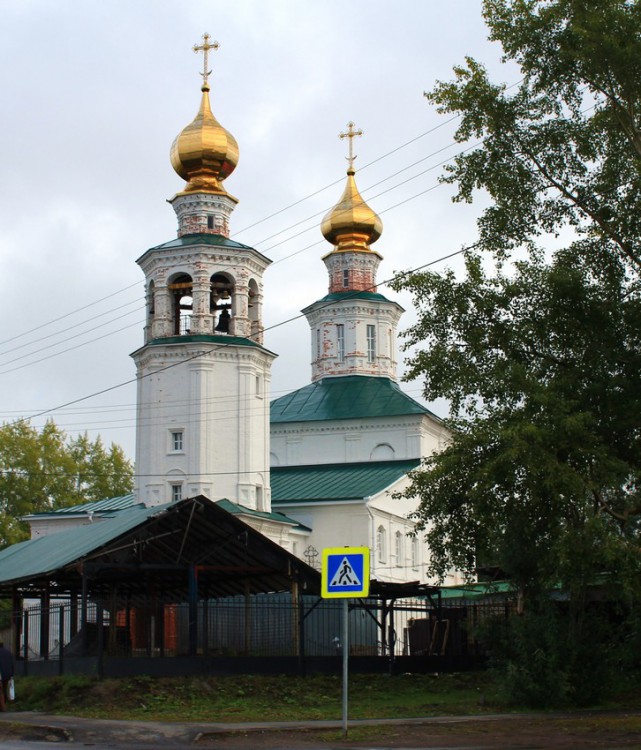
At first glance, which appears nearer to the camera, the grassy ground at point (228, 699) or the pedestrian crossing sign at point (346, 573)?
the pedestrian crossing sign at point (346, 573)

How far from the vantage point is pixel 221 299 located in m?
38.1

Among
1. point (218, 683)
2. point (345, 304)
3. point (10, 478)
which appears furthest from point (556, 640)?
point (10, 478)

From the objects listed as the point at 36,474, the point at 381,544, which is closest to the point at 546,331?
the point at 381,544

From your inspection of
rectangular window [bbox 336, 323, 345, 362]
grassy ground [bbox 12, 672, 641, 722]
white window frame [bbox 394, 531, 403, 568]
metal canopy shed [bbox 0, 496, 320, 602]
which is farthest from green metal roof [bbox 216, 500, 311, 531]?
grassy ground [bbox 12, 672, 641, 722]

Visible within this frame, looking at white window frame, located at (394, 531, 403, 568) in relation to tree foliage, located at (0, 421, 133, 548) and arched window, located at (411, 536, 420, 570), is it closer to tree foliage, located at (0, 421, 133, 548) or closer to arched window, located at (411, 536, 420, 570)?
arched window, located at (411, 536, 420, 570)

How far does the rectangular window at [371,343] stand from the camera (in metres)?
50.6

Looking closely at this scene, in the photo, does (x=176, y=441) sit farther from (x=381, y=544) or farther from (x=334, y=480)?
(x=381, y=544)

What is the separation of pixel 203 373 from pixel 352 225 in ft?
55.3

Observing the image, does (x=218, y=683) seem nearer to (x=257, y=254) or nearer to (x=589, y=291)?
(x=589, y=291)

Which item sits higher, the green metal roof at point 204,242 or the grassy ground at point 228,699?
the green metal roof at point 204,242

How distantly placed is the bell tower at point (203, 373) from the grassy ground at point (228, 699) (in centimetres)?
1733

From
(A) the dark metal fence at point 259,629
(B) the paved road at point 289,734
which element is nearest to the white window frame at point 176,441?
(A) the dark metal fence at point 259,629

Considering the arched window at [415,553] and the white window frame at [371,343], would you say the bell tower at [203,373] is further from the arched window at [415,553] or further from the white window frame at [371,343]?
the white window frame at [371,343]

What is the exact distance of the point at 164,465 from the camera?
37.0 metres
